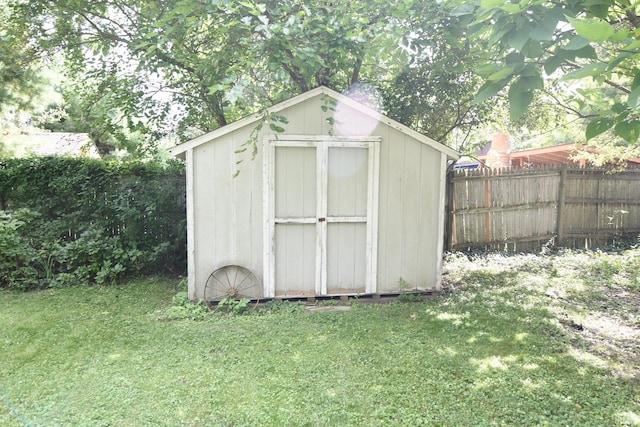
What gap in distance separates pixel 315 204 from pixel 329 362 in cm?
191

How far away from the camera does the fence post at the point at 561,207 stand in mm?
7234

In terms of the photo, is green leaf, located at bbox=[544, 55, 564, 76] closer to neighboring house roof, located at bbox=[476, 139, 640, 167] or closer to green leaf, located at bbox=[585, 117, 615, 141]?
green leaf, located at bbox=[585, 117, 615, 141]

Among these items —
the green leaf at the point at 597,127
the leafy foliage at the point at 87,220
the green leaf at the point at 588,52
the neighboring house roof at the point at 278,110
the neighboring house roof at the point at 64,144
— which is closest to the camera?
the green leaf at the point at 588,52

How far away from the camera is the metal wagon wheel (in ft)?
14.6

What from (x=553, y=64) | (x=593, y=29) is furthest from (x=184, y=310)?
(x=593, y=29)

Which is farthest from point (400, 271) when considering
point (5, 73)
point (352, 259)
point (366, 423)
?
point (5, 73)

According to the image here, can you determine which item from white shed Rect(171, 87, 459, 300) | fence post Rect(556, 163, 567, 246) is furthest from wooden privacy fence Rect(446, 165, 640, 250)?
white shed Rect(171, 87, 459, 300)

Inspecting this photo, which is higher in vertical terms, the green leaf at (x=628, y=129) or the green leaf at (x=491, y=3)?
the green leaf at (x=491, y=3)

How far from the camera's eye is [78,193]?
17.9ft

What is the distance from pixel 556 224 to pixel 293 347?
6177 millimetres

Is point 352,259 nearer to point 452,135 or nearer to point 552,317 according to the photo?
point 552,317

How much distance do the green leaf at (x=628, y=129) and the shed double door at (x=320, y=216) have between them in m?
2.91

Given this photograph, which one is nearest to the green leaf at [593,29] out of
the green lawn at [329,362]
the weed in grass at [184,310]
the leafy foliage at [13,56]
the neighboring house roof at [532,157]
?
the green lawn at [329,362]

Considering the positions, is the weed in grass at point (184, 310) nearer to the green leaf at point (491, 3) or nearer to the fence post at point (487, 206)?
the green leaf at point (491, 3)
